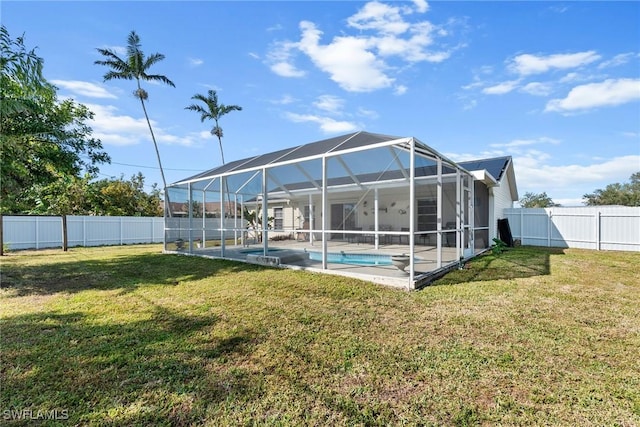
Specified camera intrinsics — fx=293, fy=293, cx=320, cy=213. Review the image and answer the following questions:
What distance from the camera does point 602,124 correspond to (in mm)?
14695

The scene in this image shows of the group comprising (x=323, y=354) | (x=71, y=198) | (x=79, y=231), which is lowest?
(x=323, y=354)

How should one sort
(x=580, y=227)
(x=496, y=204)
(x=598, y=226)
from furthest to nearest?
(x=496, y=204), (x=580, y=227), (x=598, y=226)

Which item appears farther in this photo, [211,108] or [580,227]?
[211,108]

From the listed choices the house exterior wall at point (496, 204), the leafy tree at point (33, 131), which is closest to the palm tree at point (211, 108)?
the leafy tree at point (33, 131)

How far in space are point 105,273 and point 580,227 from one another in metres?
17.1

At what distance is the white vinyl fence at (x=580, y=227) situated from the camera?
1100cm

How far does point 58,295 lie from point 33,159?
16.8 ft

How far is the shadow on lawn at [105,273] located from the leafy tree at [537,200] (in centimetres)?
5531

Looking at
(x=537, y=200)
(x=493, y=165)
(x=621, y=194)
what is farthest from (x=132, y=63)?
(x=537, y=200)

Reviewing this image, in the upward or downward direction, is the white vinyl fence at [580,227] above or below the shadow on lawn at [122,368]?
above

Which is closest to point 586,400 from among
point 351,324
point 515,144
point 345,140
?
point 351,324

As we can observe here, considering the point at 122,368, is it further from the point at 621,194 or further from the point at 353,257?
the point at 621,194

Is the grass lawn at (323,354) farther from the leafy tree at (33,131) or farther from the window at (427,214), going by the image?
the window at (427,214)

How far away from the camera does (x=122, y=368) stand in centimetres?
303
